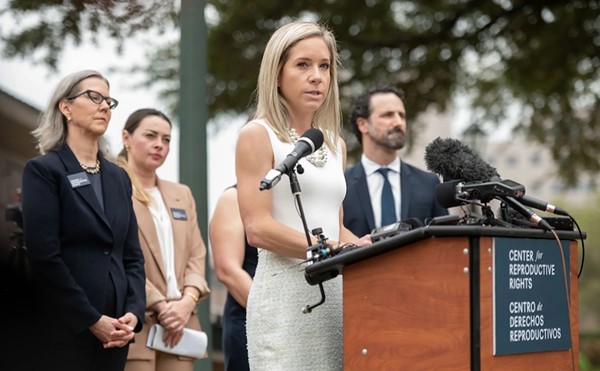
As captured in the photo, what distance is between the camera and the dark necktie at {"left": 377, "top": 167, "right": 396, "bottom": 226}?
6.60 metres

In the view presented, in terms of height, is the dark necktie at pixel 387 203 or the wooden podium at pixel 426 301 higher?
the dark necktie at pixel 387 203

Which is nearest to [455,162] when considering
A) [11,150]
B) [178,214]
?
[11,150]

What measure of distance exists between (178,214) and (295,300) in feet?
7.84

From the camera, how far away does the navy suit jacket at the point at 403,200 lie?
6496 millimetres

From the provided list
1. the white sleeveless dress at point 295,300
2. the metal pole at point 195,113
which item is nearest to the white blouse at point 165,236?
the metal pole at point 195,113

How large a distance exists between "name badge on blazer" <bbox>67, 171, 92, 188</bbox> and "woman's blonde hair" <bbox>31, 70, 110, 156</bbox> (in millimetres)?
197

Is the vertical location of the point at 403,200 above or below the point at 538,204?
above

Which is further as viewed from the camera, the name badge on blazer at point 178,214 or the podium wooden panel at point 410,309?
the name badge on blazer at point 178,214

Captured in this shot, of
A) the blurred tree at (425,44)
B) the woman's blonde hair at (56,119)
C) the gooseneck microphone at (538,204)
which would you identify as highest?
the blurred tree at (425,44)

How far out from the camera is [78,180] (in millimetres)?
4715

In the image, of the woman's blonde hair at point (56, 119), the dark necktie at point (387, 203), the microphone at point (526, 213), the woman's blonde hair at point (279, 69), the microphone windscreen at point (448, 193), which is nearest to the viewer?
the microphone at point (526, 213)

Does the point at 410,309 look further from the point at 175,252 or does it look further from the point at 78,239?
the point at 175,252

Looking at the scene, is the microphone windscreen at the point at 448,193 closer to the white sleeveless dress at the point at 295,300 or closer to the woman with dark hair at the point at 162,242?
the white sleeveless dress at the point at 295,300

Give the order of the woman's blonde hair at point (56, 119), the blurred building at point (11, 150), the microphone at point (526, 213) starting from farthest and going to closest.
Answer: the blurred building at point (11, 150) < the woman's blonde hair at point (56, 119) < the microphone at point (526, 213)
